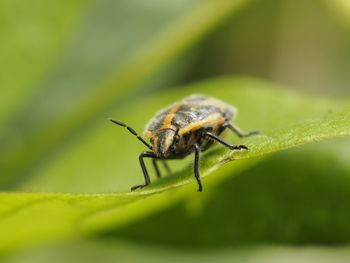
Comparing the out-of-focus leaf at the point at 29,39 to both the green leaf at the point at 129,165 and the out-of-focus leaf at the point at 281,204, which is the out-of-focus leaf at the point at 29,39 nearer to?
the green leaf at the point at 129,165

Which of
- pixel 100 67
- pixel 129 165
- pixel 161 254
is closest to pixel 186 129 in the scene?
pixel 129 165

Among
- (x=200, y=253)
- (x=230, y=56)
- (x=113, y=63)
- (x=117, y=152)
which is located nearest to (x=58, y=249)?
(x=117, y=152)

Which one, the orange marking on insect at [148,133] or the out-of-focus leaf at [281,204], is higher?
the orange marking on insect at [148,133]

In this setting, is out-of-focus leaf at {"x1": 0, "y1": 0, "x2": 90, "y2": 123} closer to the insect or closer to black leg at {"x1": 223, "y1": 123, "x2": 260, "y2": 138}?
the insect

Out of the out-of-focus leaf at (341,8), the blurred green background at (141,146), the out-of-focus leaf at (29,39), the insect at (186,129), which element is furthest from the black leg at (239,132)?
the out-of-focus leaf at (341,8)

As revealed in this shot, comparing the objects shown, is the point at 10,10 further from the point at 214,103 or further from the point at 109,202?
the point at 109,202
